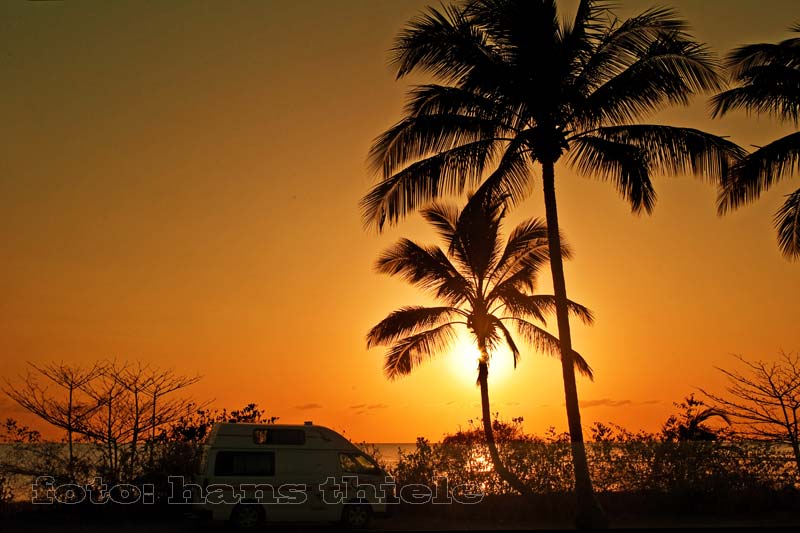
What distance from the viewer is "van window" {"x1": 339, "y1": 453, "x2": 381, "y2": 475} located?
17.2 meters

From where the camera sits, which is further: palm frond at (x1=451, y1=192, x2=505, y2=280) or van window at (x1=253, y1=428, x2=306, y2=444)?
palm frond at (x1=451, y1=192, x2=505, y2=280)

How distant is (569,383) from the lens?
16.0 metres

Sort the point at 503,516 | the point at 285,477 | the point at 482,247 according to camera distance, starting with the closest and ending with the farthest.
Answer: the point at 285,477, the point at 503,516, the point at 482,247

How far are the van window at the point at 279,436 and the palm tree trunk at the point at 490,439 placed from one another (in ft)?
19.5

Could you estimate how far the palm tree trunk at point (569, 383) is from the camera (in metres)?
15.5

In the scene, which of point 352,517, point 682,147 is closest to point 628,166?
point 682,147

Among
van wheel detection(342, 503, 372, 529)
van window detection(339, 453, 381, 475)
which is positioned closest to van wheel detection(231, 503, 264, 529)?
van wheel detection(342, 503, 372, 529)

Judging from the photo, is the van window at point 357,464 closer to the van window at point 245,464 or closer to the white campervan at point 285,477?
the white campervan at point 285,477

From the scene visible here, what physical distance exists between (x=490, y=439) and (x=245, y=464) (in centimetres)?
880

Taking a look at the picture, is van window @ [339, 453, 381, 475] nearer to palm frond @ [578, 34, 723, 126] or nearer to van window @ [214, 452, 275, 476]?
van window @ [214, 452, 275, 476]

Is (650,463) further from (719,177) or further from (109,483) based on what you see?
(109,483)

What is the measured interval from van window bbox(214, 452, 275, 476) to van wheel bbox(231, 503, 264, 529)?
71 centimetres

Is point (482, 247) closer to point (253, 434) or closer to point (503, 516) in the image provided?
point (503, 516)

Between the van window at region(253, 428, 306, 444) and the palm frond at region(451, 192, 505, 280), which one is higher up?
the palm frond at region(451, 192, 505, 280)
